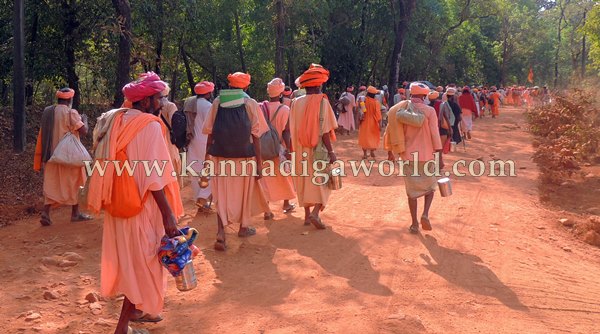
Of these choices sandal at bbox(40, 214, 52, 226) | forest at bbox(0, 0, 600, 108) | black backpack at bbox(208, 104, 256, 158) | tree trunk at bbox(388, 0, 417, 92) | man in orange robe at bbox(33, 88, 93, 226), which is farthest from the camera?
tree trunk at bbox(388, 0, 417, 92)

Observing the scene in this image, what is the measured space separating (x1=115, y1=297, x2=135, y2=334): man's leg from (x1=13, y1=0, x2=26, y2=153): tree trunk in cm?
1000

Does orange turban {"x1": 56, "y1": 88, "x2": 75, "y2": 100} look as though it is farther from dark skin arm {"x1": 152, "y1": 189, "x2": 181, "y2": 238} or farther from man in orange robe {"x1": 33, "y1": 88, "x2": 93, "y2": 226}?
dark skin arm {"x1": 152, "y1": 189, "x2": 181, "y2": 238}

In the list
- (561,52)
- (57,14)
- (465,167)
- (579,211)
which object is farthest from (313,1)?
(561,52)

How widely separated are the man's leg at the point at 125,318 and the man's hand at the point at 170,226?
57 centimetres

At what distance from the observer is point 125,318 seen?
400 cm

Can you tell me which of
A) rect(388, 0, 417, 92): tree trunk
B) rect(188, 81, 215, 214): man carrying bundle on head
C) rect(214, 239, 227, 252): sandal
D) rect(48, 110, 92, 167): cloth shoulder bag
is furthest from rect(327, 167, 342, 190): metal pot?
rect(388, 0, 417, 92): tree trunk

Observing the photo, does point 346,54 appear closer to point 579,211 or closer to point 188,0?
point 188,0

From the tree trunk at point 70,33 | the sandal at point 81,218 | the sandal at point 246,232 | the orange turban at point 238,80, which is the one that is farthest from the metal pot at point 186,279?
the tree trunk at point 70,33

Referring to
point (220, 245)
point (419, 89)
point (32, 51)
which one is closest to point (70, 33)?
point (32, 51)

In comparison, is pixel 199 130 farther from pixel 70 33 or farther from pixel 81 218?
pixel 70 33

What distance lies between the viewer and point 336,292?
5.25 meters

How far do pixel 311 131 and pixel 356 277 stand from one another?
2.14 m

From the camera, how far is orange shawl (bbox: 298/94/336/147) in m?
7.12

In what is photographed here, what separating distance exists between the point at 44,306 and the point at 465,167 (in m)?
9.89
